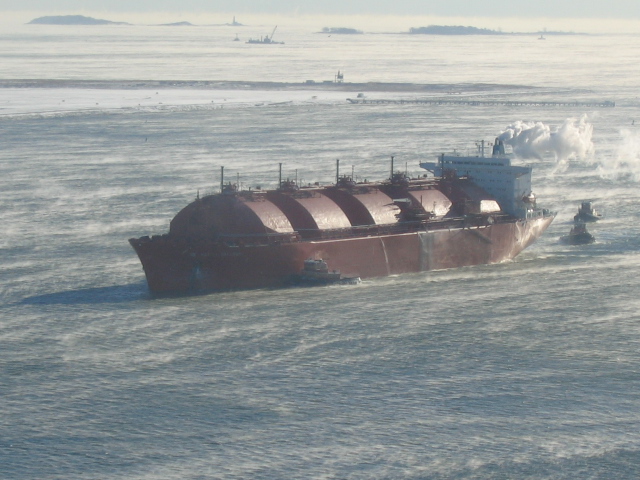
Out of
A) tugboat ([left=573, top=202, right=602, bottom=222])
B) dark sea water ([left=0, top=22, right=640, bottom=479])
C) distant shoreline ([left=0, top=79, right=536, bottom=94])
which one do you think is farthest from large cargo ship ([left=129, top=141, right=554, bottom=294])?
distant shoreline ([left=0, top=79, right=536, bottom=94])

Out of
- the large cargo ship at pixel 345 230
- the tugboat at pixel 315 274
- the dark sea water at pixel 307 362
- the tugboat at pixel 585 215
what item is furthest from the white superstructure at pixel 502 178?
the tugboat at pixel 315 274

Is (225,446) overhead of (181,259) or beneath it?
beneath

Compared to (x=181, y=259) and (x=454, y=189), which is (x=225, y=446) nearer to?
(x=181, y=259)

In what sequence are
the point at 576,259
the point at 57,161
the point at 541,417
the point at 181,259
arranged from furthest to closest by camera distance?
the point at 57,161, the point at 576,259, the point at 181,259, the point at 541,417

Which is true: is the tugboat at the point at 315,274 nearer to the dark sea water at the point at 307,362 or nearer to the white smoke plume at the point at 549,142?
the dark sea water at the point at 307,362

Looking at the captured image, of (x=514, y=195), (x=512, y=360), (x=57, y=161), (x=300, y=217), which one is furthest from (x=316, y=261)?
(x=57, y=161)
